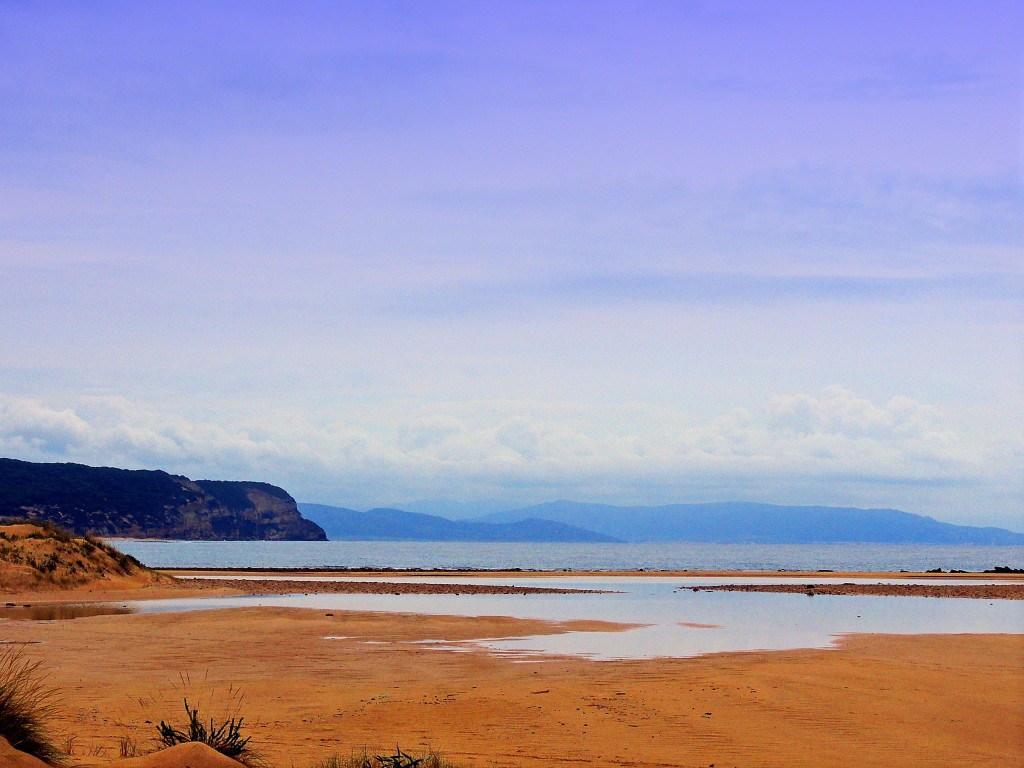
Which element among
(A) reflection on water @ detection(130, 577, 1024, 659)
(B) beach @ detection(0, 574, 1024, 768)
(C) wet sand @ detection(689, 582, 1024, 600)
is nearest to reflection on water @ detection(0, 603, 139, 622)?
(A) reflection on water @ detection(130, 577, 1024, 659)

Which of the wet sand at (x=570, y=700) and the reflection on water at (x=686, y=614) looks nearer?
the wet sand at (x=570, y=700)

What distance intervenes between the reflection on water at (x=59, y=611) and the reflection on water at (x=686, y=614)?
43.7 inches

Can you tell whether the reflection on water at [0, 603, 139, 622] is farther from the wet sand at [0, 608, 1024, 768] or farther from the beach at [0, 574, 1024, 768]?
the wet sand at [0, 608, 1024, 768]

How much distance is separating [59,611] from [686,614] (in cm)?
2153

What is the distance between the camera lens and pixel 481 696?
1678 centimetres

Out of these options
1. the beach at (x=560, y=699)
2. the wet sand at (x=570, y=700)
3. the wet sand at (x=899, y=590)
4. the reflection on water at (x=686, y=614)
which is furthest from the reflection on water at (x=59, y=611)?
the wet sand at (x=899, y=590)

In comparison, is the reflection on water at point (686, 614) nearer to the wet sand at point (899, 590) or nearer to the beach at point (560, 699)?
the beach at point (560, 699)

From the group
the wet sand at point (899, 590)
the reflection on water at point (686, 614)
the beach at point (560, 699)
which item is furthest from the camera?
the wet sand at point (899, 590)

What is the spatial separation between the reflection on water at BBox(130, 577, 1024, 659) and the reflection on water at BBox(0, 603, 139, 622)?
1110 millimetres

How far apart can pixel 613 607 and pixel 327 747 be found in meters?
28.2

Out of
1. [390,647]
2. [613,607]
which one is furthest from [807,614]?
[390,647]

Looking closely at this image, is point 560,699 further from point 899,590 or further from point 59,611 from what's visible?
point 899,590

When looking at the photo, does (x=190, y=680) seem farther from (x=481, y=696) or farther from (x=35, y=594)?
(x=35, y=594)

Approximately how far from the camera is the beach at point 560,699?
13.2m
